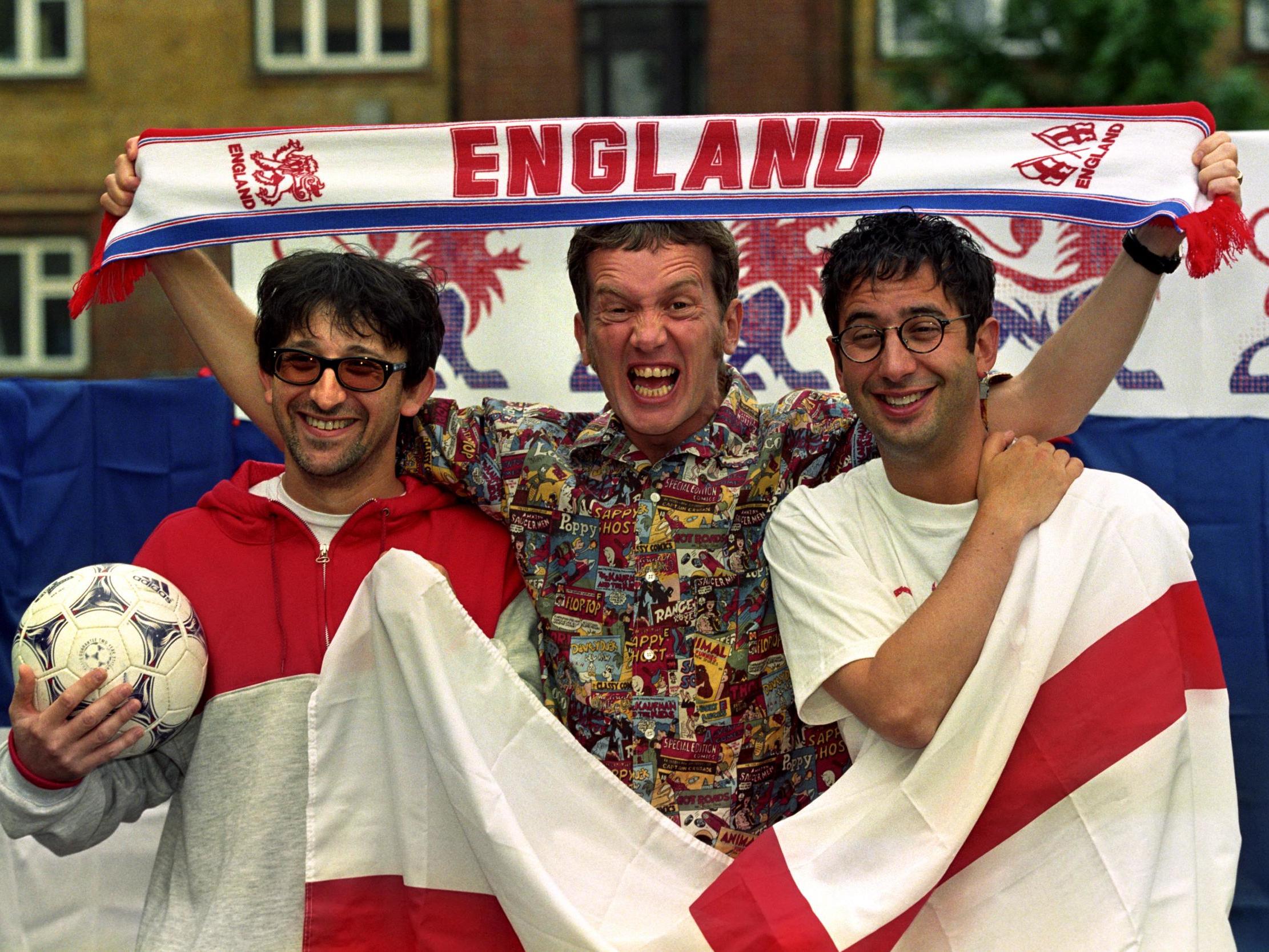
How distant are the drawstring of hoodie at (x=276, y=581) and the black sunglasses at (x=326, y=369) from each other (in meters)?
0.31

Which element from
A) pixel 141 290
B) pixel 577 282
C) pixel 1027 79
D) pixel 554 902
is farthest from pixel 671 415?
pixel 141 290

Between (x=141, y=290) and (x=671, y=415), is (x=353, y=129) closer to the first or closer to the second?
(x=671, y=415)

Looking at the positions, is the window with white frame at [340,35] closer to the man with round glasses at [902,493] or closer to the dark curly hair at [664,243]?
the dark curly hair at [664,243]

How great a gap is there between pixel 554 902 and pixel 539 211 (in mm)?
1503

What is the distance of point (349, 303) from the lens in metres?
3.02

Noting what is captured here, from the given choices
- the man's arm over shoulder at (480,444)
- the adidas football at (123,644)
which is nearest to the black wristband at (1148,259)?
the man's arm over shoulder at (480,444)

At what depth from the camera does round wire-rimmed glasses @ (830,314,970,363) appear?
2801mm

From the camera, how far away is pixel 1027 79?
1019cm

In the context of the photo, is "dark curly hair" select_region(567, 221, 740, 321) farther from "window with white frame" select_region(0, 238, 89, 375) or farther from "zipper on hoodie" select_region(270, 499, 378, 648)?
"window with white frame" select_region(0, 238, 89, 375)

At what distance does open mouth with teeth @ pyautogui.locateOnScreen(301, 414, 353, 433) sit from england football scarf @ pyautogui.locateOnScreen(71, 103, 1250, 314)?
532mm

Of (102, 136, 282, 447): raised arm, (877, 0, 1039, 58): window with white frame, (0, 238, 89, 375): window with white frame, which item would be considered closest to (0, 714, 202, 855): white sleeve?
(102, 136, 282, 447): raised arm

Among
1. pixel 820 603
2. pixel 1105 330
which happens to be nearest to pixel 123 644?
pixel 820 603

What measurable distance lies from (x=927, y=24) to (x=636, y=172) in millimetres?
8026

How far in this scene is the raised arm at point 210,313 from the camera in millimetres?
3254
